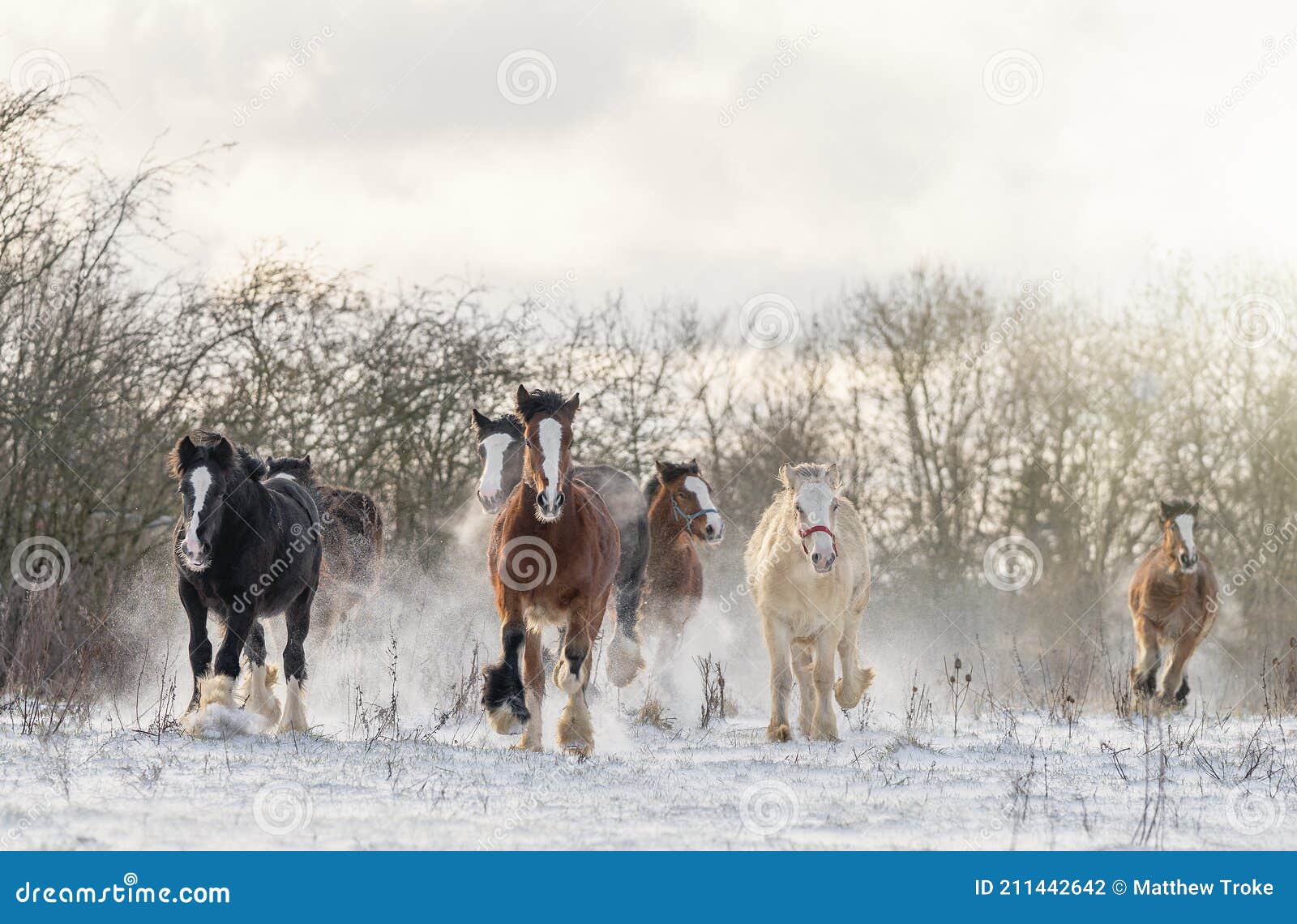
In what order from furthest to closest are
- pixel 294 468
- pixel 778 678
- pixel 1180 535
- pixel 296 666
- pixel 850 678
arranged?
pixel 1180 535 → pixel 294 468 → pixel 850 678 → pixel 778 678 → pixel 296 666

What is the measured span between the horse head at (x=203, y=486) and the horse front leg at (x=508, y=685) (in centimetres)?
192

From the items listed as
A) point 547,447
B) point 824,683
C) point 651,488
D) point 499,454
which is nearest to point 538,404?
point 547,447

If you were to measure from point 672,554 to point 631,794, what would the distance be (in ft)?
20.0

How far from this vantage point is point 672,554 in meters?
12.5

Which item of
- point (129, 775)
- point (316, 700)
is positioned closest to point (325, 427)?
point (316, 700)

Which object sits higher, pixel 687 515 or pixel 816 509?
pixel 687 515

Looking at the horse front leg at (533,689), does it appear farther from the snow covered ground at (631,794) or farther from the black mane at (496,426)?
the black mane at (496,426)

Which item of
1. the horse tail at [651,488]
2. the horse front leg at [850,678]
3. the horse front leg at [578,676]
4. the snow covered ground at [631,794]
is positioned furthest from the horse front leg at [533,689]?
the horse tail at [651,488]

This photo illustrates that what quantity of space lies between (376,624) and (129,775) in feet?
24.5

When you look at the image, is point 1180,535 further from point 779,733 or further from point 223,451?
point 223,451

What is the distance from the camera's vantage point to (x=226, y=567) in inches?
339

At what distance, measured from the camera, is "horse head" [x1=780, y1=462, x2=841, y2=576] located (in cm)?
891

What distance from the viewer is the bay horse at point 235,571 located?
8242mm

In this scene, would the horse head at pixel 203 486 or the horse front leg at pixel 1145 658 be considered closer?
the horse head at pixel 203 486
